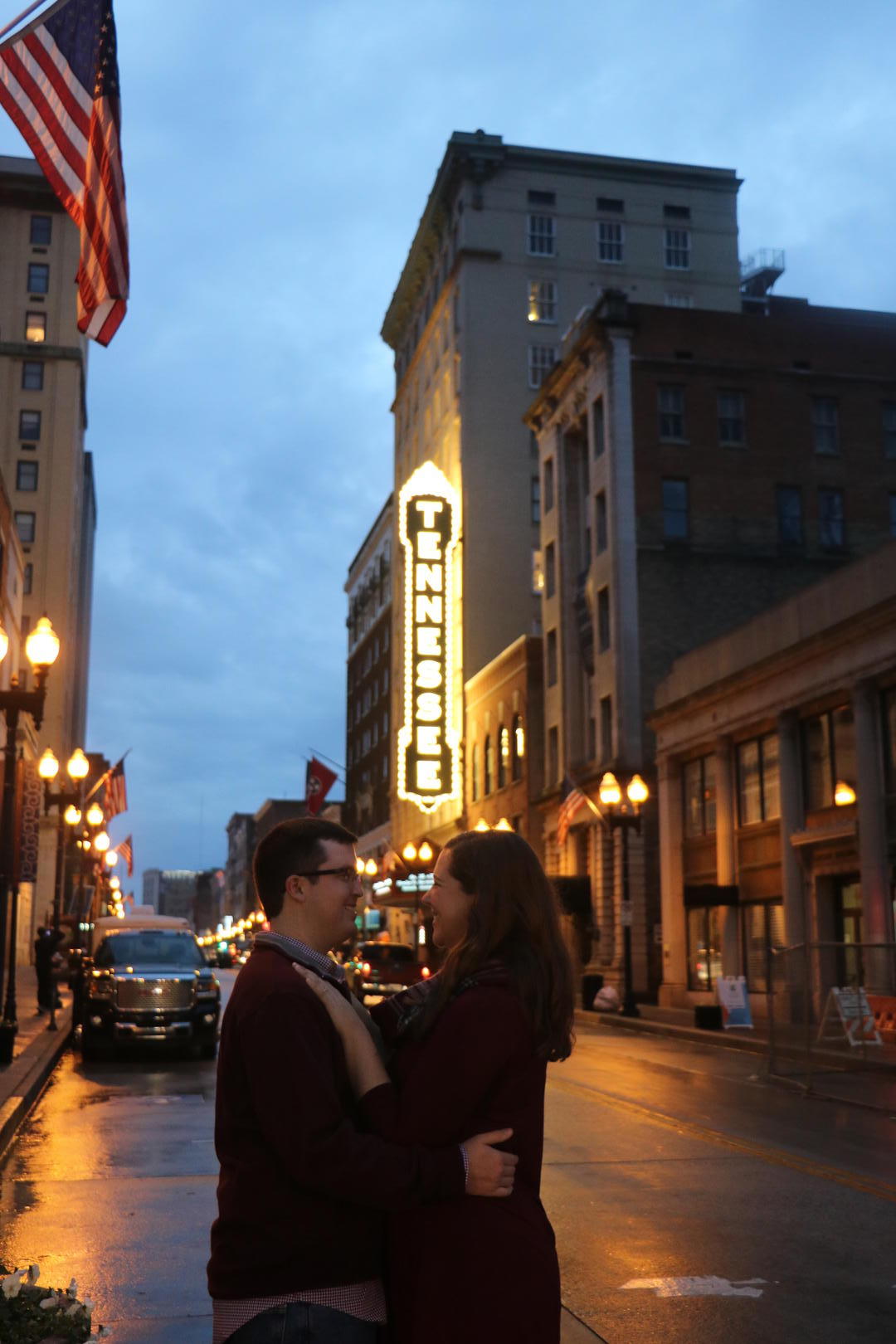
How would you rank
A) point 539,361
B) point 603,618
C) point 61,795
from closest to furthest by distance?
point 61,795 < point 603,618 < point 539,361

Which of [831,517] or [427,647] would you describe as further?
[427,647]

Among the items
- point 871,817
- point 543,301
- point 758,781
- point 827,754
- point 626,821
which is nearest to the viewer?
point 871,817

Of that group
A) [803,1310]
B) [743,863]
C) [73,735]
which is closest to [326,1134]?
[803,1310]

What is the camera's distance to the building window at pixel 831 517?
4953 centimetres

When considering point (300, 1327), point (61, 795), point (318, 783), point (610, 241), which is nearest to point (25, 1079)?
point (300, 1327)

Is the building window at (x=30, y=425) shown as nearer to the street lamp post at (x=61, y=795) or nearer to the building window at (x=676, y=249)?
the building window at (x=676, y=249)

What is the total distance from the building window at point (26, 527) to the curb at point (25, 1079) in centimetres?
6403

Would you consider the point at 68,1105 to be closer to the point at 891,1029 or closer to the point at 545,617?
the point at 891,1029

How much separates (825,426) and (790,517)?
349cm

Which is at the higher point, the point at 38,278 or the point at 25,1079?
the point at 38,278

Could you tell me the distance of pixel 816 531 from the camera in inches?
1943

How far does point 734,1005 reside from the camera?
31.1 metres

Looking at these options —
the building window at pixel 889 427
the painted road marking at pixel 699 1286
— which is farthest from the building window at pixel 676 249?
the painted road marking at pixel 699 1286

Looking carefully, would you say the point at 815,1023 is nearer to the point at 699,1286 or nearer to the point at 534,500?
the point at 699,1286
